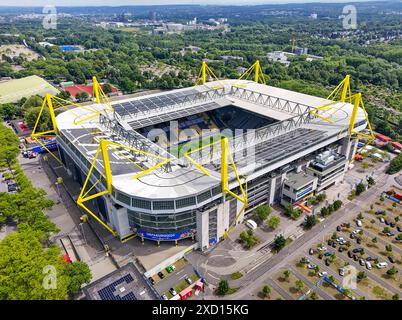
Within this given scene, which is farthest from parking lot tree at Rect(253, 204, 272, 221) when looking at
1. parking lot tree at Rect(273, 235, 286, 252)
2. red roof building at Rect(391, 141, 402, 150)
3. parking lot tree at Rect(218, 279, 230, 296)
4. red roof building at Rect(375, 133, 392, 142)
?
red roof building at Rect(375, 133, 392, 142)

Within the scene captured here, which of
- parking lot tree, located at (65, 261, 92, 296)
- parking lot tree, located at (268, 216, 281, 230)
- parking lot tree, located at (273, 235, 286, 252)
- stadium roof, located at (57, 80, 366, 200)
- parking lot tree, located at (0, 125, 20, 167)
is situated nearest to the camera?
parking lot tree, located at (65, 261, 92, 296)

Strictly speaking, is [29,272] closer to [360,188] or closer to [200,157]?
[200,157]

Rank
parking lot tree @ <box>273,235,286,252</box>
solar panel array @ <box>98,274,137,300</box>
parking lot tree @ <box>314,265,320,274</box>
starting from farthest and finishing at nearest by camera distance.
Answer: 1. parking lot tree @ <box>273,235,286,252</box>
2. parking lot tree @ <box>314,265,320,274</box>
3. solar panel array @ <box>98,274,137,300</box>

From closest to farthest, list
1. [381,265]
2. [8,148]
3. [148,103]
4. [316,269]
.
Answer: [316,269] → [381,265] → [8,148] → [148,103]

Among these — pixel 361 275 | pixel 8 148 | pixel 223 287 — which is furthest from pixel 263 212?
pixel 8 148

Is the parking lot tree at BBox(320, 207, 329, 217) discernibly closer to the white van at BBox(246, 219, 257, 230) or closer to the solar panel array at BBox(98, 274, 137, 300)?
the white van at BBox(246, 219, 257, 230)
